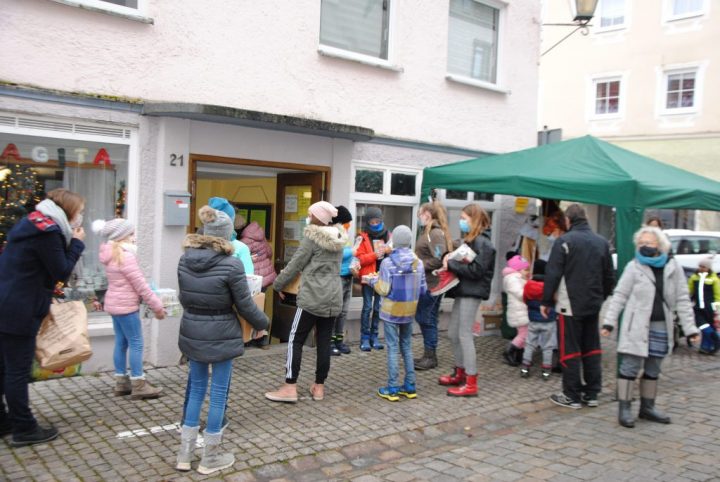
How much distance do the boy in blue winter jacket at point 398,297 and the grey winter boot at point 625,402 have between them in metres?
1.96

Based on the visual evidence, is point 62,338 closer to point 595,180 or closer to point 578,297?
point 578,297

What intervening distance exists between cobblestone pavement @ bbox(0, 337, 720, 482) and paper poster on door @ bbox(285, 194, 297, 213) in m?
2.48

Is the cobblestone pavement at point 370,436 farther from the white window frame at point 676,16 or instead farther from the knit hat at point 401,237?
the white window frame at point 676,16

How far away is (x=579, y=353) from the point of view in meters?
6.18

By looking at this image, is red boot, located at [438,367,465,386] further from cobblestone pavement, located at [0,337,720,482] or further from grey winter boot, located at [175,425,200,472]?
grey winter boot, located at [175,425,200,472]

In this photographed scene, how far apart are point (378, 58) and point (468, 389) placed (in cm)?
500

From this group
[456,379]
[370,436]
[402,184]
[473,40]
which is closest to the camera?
[370,436]

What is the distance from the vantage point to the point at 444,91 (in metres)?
9.67

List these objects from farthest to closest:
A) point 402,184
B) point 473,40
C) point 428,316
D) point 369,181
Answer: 1. point 473,40
2. point 402,184
3. point 369,181
4. point 428,316

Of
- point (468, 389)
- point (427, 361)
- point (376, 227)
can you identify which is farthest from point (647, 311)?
point (376, 227)

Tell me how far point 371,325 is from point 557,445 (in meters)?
3.49

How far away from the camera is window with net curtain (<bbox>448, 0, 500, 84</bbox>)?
9.98m

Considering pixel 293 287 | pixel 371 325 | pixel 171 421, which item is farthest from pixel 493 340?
pixel 171 421

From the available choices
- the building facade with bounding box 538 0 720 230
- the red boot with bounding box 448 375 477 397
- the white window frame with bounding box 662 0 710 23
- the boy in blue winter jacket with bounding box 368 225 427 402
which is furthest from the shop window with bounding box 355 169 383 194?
the white window frame with bounding box 662 0 710 23
